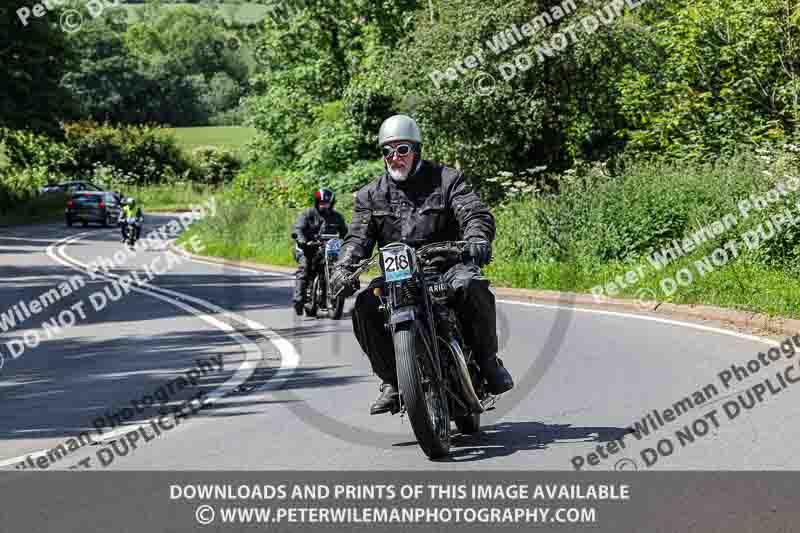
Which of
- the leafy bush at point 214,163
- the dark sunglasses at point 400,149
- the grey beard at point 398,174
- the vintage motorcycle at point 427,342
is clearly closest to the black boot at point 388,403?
the vintage motorcycle at point 427,342

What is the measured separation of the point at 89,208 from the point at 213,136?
53.1 metres

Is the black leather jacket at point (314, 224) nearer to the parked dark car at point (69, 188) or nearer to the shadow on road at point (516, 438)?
the shadow on road at point (516, 438)

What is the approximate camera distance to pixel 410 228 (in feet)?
25.3

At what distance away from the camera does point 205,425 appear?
9.32 meters

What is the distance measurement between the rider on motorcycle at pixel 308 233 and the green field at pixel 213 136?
79349 mm

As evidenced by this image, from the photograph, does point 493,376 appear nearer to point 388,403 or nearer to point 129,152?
point 388,403

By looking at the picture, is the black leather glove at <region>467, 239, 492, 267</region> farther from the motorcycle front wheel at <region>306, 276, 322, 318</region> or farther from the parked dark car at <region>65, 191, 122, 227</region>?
the parked dark car at <region>65, 191, 122, 227</region>

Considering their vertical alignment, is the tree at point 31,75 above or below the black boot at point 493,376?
above

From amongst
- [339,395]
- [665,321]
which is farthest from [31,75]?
[339,395]

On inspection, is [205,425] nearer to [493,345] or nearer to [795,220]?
[493,345]

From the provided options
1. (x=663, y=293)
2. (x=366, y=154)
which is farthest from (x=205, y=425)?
(x=366, y=154)

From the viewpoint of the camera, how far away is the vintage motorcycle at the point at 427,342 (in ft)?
23.4
